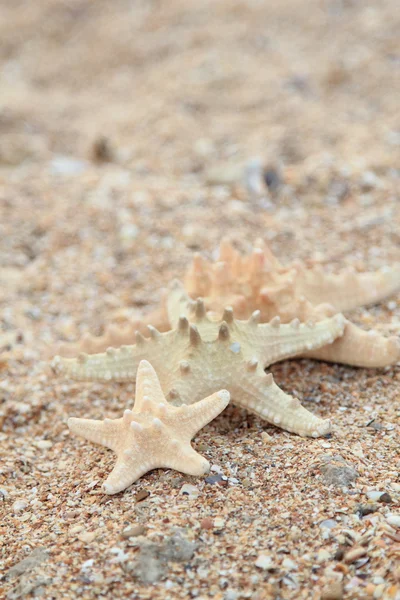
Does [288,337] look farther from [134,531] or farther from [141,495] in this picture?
[134,531]

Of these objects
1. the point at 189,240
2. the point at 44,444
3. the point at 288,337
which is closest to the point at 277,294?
the point at 288,337

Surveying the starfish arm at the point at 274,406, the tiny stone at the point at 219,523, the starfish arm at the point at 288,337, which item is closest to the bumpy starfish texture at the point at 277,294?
the starfish arm at the point at 288,337

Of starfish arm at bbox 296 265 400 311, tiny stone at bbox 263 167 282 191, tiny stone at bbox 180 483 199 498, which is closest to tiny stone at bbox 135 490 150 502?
tiny stone at bbox 180 483 199 498

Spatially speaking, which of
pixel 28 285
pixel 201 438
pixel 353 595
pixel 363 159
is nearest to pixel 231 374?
pixel 201 438

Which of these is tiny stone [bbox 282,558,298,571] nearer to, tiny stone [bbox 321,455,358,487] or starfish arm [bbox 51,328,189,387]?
tiny stone [bbox 321,455,358,487]

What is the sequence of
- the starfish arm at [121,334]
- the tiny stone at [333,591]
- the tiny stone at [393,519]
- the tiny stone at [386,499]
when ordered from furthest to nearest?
the starfish arm at [121,334]
the tiny stone at [386,499]
the tiny stone at [393,519]
the tiny stone at [333,591]

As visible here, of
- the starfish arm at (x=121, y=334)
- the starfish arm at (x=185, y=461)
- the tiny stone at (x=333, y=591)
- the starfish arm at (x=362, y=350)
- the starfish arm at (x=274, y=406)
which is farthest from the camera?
the starfish arm at (x=121, y=334)

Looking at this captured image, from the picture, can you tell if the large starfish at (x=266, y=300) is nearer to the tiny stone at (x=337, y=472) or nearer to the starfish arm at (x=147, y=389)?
the starfish arm at (x=147, y=389)
